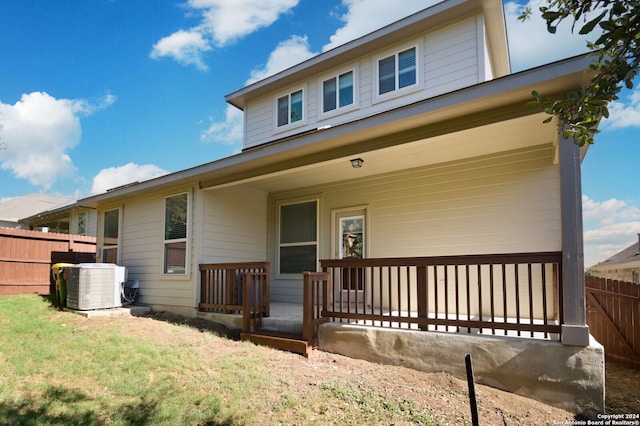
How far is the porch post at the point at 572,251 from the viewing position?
3.58m

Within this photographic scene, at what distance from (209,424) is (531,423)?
2717 mm

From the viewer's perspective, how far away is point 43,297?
918 cm

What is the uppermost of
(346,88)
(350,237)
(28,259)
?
(346,88)

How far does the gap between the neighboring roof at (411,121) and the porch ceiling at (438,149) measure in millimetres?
97

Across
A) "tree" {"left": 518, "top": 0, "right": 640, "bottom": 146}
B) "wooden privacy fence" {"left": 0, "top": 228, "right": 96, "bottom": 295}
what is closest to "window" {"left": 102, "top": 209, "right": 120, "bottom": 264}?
"wooden privacy fence" {"left": 0, "top": 228, "right": 96, "bottom": 295}

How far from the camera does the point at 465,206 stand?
20.3 ft

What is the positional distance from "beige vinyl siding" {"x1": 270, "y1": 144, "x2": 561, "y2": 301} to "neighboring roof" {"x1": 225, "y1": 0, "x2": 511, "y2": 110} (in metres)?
2.78

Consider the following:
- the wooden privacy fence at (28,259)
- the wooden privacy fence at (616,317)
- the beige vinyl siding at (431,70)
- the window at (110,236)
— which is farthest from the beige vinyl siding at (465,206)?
the wooden privacy fence at (28,259)

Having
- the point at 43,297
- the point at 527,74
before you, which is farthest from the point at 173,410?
the point at 43,297

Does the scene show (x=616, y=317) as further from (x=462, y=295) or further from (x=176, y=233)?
(x=176, y=233)

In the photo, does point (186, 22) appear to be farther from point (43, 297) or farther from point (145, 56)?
point (43, 297)

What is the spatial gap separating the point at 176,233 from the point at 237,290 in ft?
6.12

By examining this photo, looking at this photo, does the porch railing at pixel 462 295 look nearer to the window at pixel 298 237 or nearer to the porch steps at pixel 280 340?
the porch steps at pixel 280 340

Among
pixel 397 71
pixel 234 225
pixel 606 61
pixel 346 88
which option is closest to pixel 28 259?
pixel 234 225
